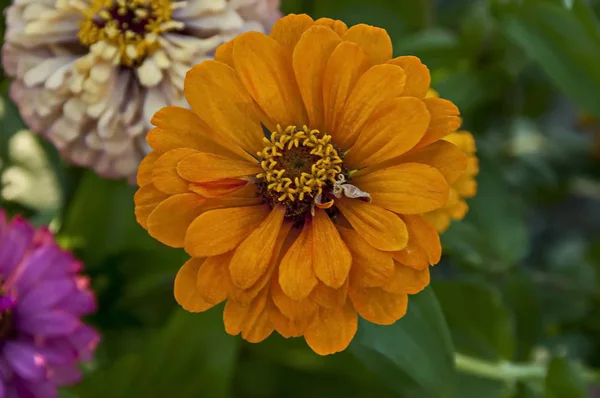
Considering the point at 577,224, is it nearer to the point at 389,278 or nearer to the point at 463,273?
the point at 463,273

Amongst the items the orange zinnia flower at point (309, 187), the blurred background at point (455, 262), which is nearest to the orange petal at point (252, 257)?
the orange zinnia flower at point (309, 187)

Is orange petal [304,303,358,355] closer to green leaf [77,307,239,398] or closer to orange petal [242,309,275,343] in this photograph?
orange petal [242,309,275,343]

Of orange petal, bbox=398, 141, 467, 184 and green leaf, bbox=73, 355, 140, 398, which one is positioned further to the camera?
green leaf, bbox=73, 355, 140, 398

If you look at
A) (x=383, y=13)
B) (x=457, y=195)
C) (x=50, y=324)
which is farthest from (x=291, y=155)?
(x=383, y=13)

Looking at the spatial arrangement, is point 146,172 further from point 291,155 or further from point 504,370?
point 504,370

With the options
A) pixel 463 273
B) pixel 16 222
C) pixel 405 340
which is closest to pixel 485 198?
pixel 463 273

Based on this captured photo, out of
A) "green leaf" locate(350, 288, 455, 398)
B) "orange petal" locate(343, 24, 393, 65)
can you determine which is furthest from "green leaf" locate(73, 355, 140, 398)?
"orange petal" locate(343, 24, 393, 65)

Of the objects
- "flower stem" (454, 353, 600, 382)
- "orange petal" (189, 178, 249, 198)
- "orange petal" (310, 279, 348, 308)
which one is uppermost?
"orange petal" (189, 178, 249, 198)
